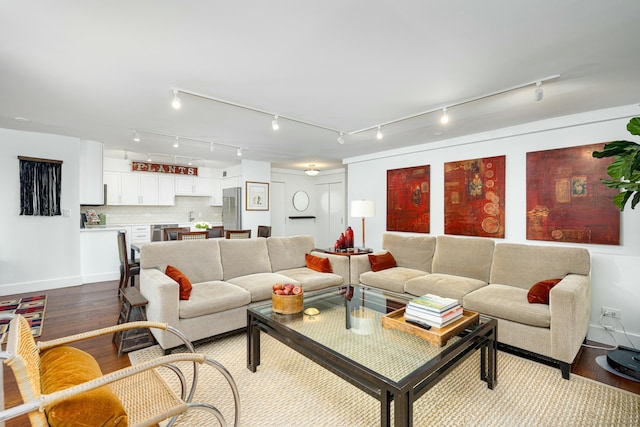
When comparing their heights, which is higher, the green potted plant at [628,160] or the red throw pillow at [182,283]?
the green potted plant at [628,160]

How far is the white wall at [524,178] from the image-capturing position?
118 inches

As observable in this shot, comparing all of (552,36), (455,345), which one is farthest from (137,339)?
(552,36)

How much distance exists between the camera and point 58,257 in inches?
185

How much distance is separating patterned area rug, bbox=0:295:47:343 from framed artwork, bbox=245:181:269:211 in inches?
142

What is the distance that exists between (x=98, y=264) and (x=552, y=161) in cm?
700

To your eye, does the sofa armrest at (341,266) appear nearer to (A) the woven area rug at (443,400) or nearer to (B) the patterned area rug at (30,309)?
(A) the woven area rug at (443,400)

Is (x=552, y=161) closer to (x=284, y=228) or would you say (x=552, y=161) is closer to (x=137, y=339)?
(x=137, y=339)

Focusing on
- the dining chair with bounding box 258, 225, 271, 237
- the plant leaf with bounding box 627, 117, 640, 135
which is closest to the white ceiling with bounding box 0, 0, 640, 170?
the plant leaf with bounding box 627, 117, 640, 135

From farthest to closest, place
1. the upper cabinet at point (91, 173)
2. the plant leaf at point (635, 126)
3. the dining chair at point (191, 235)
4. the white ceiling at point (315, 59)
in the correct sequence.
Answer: the upper cabinet at point (91, 173) → the dining chair at point (191, 235) → the plant leaf at point (635, 126) → the white ceiling at point (315, 59)

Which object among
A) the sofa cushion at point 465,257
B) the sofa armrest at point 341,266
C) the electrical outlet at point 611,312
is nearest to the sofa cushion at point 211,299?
the sofa armrest at point 341,266

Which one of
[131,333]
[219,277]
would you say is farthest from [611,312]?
[131,333]

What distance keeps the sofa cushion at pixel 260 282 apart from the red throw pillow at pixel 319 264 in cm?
54

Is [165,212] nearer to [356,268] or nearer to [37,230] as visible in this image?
[37,230]

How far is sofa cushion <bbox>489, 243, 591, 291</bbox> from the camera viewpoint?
2803 mm
